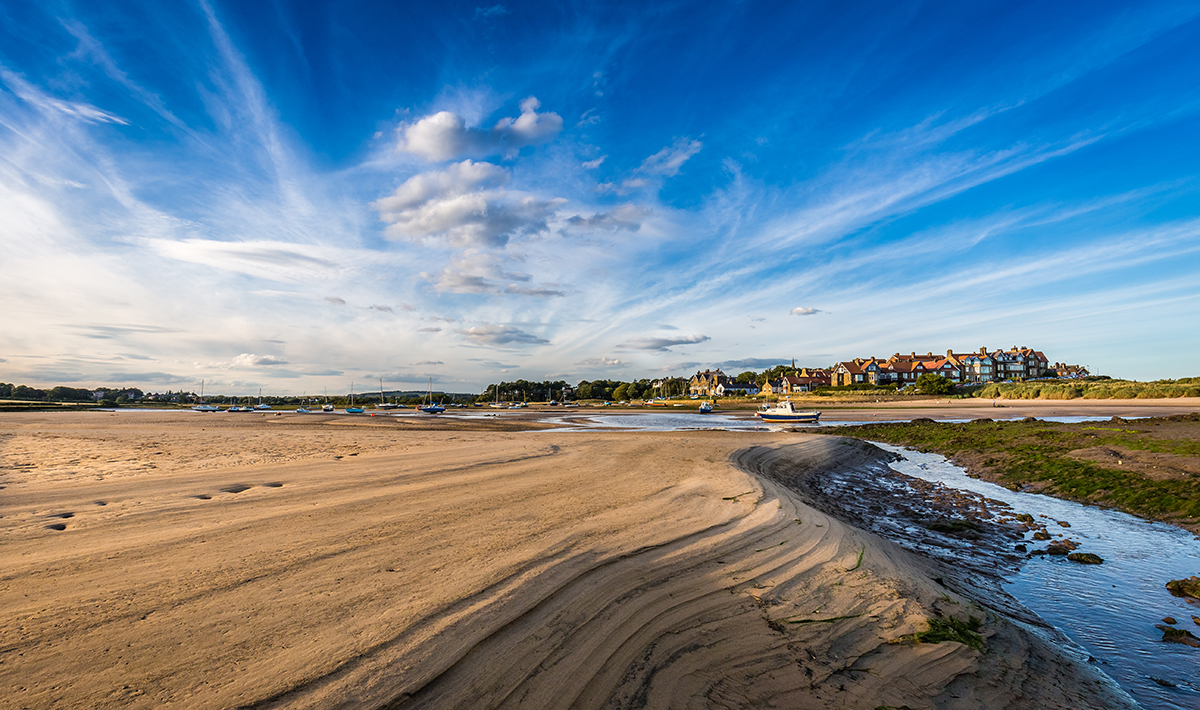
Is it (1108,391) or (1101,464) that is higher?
(1108,391)

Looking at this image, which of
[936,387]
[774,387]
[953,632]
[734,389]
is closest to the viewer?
[953,632]

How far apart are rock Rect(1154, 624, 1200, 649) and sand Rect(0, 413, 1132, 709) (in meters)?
1.63

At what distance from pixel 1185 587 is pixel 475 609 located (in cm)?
1022

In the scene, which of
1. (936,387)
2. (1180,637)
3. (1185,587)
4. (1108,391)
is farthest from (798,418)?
(936,387)

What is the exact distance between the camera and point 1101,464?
52.3 ft

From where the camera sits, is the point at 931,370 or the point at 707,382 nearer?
the point at 931,370

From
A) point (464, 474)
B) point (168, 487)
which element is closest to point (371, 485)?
point (464, 474)

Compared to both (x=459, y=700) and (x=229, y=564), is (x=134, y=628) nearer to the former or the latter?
(x=229, y=564)

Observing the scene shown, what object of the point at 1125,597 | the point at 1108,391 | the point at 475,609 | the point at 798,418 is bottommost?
the point at 1125,597

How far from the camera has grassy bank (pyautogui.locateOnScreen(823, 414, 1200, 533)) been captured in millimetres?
12422

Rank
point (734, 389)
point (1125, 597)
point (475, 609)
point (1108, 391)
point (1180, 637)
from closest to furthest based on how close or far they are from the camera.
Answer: point (475, 609)
point (1180, 637)
point (1125, 597)
point (1108, 391)
point (734, 389)

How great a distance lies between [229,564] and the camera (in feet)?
17.6

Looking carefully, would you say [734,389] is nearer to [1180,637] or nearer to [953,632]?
[1180,637]

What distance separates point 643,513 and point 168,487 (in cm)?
911
